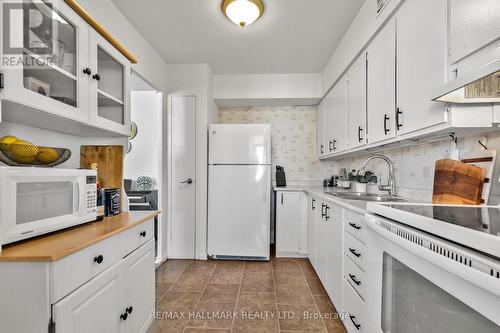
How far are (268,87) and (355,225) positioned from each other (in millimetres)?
2441

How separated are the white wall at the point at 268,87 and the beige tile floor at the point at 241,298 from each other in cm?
226

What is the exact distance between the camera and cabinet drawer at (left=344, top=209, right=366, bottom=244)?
135 cm

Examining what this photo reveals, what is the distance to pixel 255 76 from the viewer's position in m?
3.33

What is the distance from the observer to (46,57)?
3.56 ft

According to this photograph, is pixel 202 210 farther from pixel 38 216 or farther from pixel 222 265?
pixel 38 216

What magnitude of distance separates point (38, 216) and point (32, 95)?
519mm

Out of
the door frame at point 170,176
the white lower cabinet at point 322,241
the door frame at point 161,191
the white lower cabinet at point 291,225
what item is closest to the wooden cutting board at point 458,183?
the white lower cabinet at point 322,241

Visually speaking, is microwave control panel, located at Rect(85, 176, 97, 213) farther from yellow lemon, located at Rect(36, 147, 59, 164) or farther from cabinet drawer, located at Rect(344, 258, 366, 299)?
cabinet drawer, located at Rect(344, 258, 366, 299)

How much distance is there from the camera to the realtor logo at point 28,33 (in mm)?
894

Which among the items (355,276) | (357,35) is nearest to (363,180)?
(355,276)

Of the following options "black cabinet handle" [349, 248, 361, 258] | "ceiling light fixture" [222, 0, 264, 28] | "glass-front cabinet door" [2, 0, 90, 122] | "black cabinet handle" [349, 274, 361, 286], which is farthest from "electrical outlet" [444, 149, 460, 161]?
"glass-front cabinet door" [2, 0, 90, 122]

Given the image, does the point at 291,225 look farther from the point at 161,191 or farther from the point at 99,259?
A: the point at 99,259

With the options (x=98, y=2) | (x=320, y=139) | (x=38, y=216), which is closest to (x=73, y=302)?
(x=38, y=216)

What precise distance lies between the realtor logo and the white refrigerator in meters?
1.94
